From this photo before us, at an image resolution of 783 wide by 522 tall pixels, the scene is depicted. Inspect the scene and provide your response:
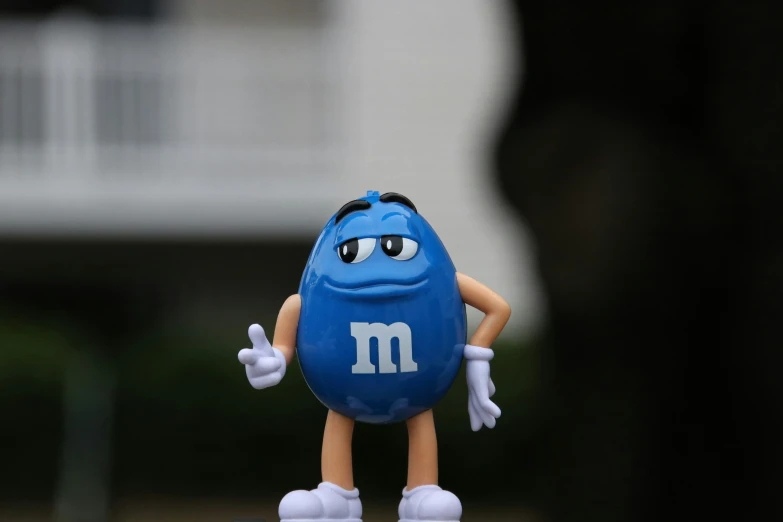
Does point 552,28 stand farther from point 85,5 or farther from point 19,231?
point 85,5

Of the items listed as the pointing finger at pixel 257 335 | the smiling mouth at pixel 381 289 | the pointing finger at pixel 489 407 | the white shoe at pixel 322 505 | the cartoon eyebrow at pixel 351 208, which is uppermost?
the cartoon eyebrow at pixel 351 208

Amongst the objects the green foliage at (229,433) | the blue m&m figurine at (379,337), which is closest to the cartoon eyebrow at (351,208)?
the blue m&m figurine at (379,337)

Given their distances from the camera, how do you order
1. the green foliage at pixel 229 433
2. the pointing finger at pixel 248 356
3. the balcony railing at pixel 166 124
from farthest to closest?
the balcony railing at pixel 166 124 < the green foliage at pixel 229 433 < the pointing finger at pixel 248 356

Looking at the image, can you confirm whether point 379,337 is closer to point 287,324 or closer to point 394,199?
point 287,324

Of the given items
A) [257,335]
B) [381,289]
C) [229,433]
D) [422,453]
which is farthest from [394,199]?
[229,433]

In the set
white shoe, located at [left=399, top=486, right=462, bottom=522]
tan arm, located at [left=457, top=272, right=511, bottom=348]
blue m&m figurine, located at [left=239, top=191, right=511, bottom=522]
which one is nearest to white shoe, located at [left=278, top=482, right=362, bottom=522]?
blue m&m figurine, located at [left=239, top=191, right=511, bottom=522]

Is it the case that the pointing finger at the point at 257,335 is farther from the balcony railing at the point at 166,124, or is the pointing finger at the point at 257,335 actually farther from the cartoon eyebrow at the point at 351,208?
the balcony railing at the point at 166,124
